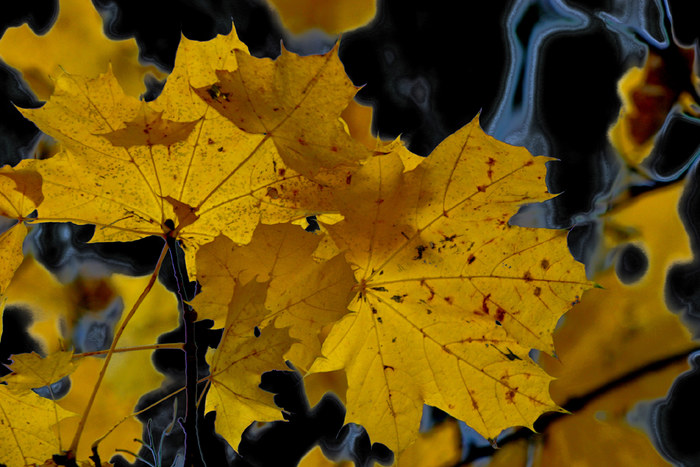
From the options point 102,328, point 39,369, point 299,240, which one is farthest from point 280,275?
point 102,328

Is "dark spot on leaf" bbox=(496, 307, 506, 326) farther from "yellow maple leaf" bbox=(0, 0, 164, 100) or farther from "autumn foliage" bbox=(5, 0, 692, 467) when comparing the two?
"yellow maple leaf" bbox=(0, 0, 164, 100)

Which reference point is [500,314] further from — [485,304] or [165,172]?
[165,172]

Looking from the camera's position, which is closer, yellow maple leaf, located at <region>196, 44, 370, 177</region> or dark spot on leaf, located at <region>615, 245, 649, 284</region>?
yellow maple leaf, located at <region>196, 44, 370, 177</region>

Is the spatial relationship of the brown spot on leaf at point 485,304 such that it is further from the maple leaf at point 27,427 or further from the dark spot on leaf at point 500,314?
the maple leaf at point 27,427

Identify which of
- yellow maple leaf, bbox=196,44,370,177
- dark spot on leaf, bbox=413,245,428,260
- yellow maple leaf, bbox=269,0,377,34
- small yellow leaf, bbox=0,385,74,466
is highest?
yellow maple leaf, bbox=269,0,377,34

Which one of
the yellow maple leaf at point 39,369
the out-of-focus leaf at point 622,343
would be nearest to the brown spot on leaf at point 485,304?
the yellow maple leaf at point 39,369

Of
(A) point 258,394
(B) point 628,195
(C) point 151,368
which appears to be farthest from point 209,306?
(B) point 628,195

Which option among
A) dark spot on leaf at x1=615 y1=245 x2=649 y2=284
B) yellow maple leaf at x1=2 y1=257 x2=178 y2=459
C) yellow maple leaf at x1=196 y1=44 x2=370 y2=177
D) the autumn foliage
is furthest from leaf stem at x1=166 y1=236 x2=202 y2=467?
dark spot on leaf at x1=615 y1=245 x2=649 y2=284

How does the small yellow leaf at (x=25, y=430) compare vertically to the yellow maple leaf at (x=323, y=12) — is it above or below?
below
